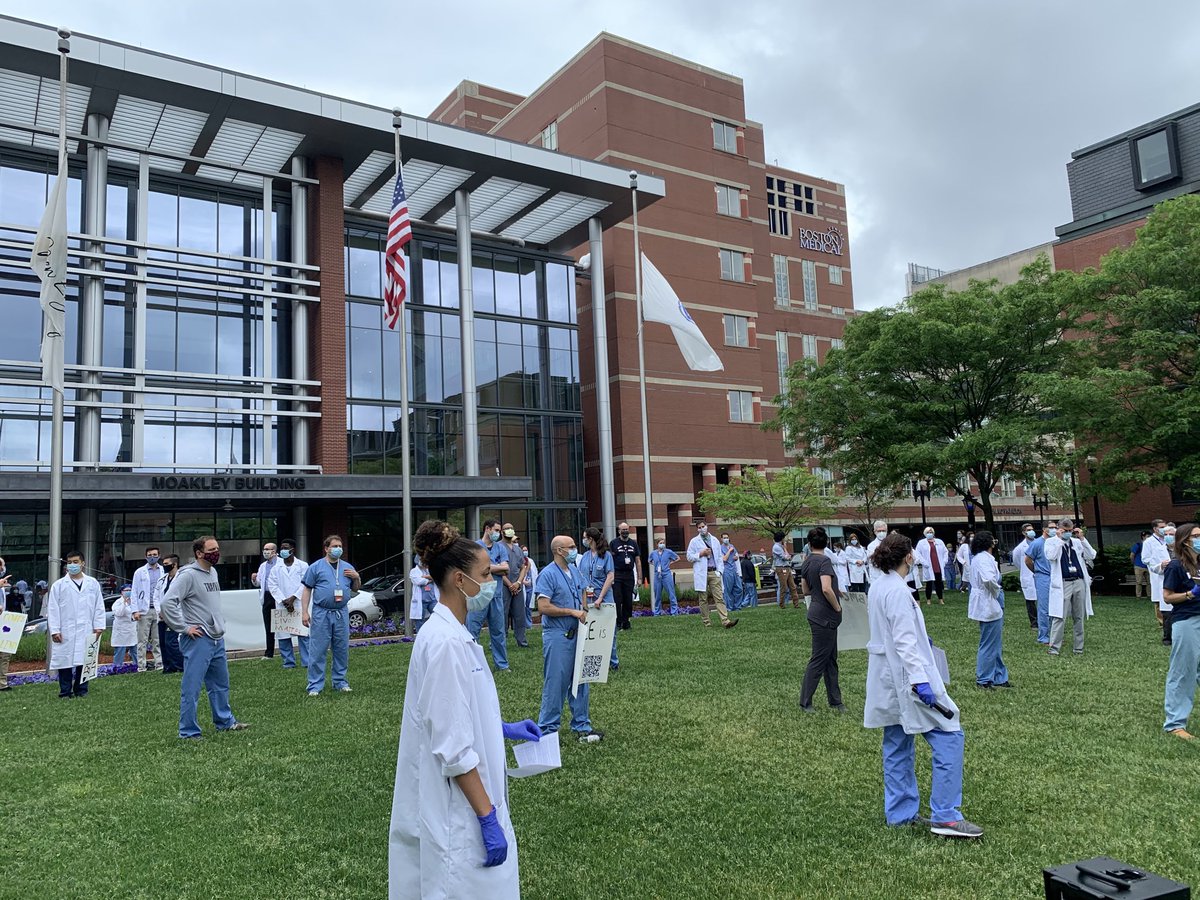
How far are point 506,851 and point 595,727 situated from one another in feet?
20.2

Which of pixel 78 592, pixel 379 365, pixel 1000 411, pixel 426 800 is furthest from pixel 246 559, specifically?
pixel 426 800

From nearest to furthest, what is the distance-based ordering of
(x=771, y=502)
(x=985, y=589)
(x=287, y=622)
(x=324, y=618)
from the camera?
1. (x=985, y=589)
2. (x=324, y=618)
3. (x=287, y=622)
4. (x=771, y=502)

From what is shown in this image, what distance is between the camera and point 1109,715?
904 cm

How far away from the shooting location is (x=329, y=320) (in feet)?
98.2

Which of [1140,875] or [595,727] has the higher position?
[1140,875]

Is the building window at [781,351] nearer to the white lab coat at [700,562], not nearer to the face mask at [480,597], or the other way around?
the white lab coat at [700,562]

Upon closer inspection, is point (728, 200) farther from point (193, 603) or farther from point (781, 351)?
point (193, 603)

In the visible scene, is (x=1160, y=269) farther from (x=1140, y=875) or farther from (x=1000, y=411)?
(x=1140, y=875)

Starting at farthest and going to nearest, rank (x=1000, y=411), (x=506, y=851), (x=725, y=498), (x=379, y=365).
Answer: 1. (x=725, y=498)
2. (x=379, y=365)
3. (x=1000, y=411)
4. (x=506, y=851)

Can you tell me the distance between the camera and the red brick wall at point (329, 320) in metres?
29.5

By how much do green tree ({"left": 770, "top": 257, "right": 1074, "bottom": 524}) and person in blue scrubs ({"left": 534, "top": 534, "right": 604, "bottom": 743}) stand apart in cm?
2060

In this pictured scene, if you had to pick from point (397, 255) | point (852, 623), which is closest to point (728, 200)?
point (397, 255)

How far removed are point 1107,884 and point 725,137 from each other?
49545mm

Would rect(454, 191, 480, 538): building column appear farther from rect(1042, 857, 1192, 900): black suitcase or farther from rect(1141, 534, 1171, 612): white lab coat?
rect(1042, 857, 1192, 900): black suitcase
